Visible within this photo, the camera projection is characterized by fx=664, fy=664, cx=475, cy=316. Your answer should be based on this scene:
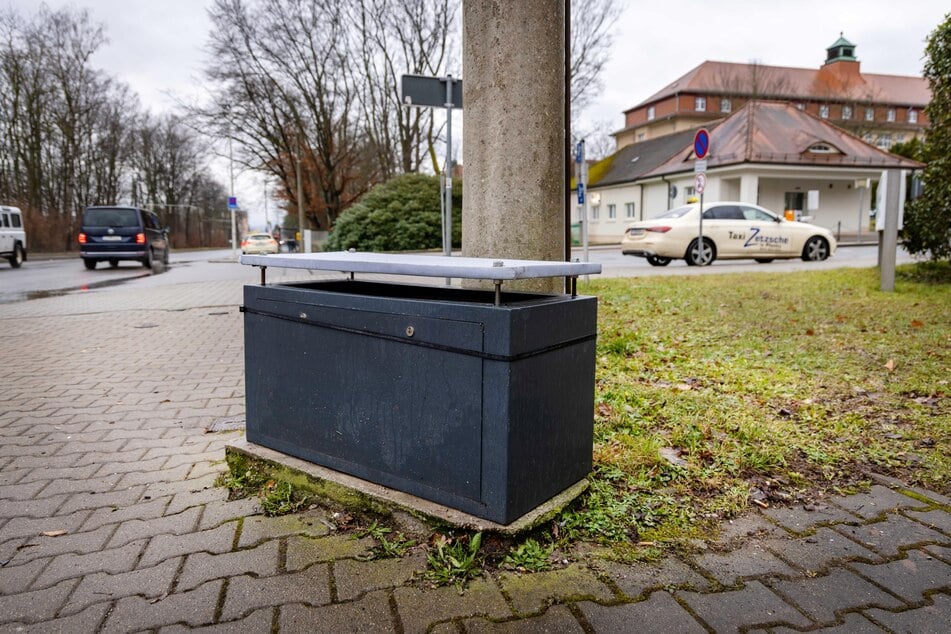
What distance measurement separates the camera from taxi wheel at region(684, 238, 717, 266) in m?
16.6

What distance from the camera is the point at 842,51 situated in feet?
217

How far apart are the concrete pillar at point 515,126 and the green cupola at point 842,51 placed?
75.4 m

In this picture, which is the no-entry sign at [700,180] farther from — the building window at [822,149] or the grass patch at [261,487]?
the building window at [822,149]

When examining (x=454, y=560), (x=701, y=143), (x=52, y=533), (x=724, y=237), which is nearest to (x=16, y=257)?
(x=701, y=143)

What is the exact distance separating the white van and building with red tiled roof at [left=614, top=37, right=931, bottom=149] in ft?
177

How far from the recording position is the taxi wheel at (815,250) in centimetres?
1784

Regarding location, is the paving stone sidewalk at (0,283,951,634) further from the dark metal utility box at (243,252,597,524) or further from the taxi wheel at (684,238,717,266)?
the taxi wheel at (684,238,717,266)

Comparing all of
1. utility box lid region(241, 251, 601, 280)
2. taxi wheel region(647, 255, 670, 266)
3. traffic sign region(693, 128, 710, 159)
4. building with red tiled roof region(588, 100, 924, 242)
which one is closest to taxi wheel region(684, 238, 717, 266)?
taxi wheel region(647, 255, 670, 266)

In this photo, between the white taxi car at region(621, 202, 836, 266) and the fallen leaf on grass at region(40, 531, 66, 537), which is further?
the white taxi car at region(621, 202, 836, 266)

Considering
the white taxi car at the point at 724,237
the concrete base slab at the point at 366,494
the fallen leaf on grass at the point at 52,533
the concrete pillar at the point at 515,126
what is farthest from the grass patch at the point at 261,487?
the white taxi car at the point at 724,237

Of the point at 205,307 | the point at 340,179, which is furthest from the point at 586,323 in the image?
the point at 340,179

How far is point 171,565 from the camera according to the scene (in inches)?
93.6

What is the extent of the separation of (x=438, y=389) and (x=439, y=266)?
44cm

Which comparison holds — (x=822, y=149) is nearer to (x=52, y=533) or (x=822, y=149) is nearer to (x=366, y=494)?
(x=366, y=494)
